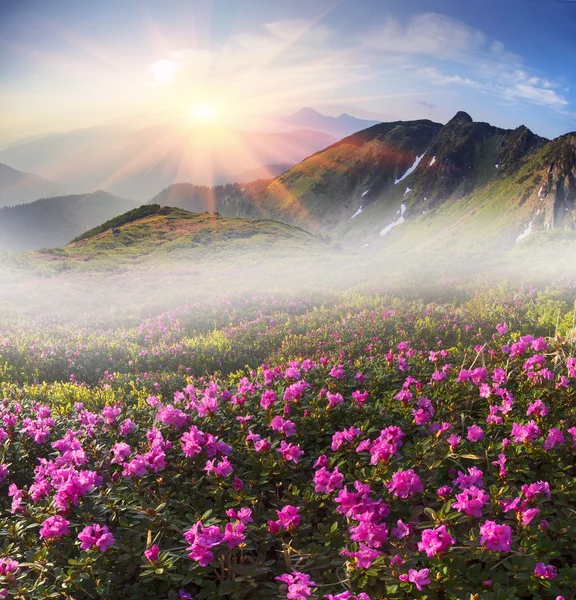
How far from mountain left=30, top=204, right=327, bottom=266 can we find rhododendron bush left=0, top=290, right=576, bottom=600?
42.1 m

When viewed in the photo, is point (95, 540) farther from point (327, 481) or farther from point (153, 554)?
point (327, 481)

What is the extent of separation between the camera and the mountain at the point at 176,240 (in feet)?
165

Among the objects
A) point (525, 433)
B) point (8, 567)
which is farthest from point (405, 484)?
point (8, 567)

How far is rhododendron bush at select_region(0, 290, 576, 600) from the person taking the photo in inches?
107

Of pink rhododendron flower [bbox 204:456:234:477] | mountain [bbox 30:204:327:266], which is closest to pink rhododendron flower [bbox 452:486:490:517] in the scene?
pink rhododendron flower [bbox 204:456:234:477]

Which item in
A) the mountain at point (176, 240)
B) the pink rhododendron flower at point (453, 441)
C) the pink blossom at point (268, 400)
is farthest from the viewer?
the mountain at point (176, 240)

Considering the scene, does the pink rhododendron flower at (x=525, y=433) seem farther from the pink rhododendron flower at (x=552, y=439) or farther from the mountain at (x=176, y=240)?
the mountain at (x=176, y=240)

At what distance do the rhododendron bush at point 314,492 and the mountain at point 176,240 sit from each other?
42103 mm

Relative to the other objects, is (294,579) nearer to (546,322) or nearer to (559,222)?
(546,322)

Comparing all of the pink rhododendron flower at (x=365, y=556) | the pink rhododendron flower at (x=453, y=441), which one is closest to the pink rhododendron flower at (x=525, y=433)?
the pink rhododendron flower at (x=453, y=441)

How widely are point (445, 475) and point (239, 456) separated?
1.74 meters

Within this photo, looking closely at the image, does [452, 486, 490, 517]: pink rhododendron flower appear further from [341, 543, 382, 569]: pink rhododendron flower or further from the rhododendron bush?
[341, 543, 382, 569]: pink rhododendron flower

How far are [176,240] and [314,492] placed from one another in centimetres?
5765

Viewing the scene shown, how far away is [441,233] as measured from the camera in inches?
6526
